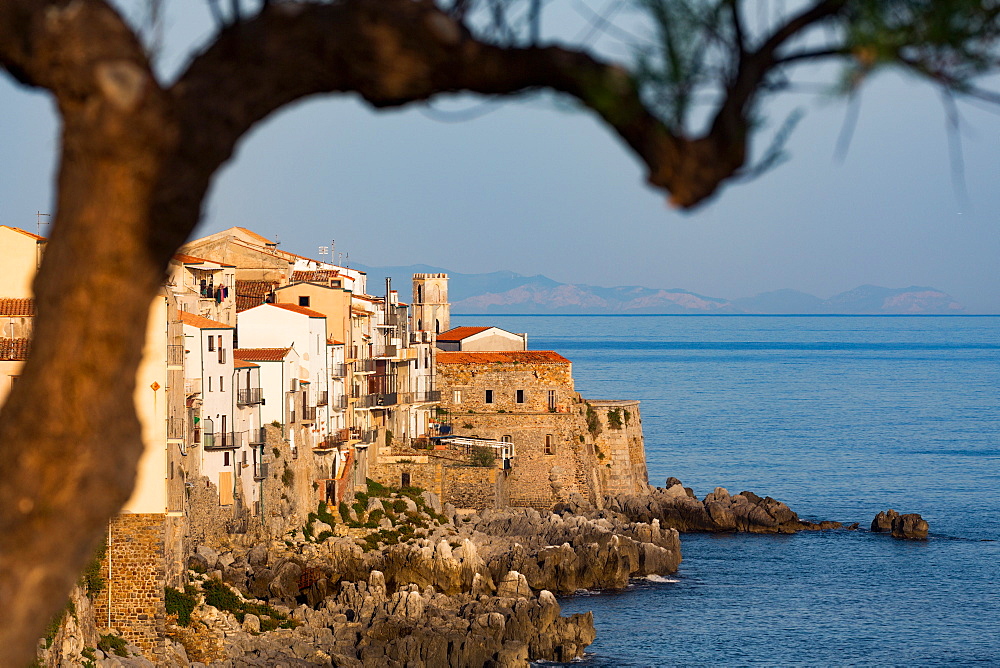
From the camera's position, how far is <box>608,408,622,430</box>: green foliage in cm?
5603

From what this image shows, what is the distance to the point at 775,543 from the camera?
5212 cm

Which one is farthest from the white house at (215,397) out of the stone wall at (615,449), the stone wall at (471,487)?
the stone wall at (615,449)

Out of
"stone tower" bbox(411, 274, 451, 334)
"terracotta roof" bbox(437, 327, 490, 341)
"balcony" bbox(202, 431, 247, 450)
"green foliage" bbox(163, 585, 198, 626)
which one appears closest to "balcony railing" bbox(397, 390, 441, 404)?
"stone tower" bbox(411, 274, 451, 334)

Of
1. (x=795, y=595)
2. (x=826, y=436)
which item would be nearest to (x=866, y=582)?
(x=795, y=595)

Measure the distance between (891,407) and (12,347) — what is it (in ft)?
341

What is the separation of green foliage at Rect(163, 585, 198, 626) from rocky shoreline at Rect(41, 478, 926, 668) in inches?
1.2

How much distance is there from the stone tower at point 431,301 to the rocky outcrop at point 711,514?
13.7m

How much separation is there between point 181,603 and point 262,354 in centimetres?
1547

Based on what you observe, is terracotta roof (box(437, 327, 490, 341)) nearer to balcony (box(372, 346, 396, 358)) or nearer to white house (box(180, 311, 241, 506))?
balcony (box(372, 346, 396, 358))

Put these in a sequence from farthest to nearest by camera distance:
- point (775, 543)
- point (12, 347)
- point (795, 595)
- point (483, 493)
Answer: point (775, 543)
point (483, 493)
point (795, 595)
point (12, 347)

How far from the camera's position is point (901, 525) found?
52.9 metres

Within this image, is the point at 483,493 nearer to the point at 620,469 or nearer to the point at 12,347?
the point at 620,469

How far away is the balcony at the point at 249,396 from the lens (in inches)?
1379

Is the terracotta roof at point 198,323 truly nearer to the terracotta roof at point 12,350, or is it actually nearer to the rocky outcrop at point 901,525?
the terracotta roof at point 12,350
